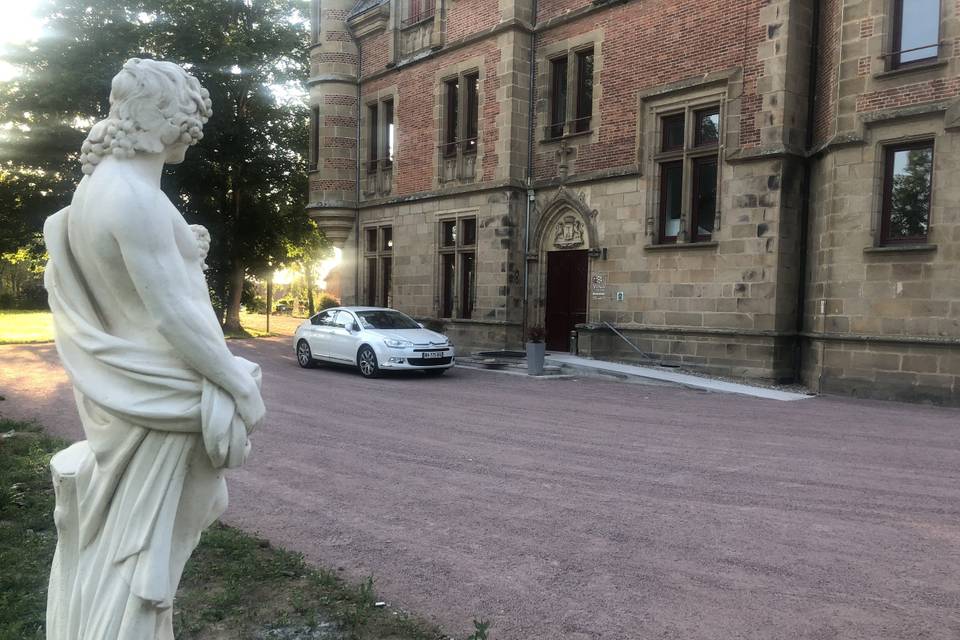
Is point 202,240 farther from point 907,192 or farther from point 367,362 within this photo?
point 907,192

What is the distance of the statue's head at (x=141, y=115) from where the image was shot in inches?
86.7

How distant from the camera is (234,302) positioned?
3048 centimetres

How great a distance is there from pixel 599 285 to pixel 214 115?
17.4 m

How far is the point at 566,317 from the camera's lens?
19.1 meters

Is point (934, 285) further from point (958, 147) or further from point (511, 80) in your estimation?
point (511, 80)

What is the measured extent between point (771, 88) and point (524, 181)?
7.12 metres

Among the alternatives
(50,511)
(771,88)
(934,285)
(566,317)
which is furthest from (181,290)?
(566,317)

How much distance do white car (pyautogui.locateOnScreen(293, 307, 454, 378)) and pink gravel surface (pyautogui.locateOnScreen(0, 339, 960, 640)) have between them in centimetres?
388

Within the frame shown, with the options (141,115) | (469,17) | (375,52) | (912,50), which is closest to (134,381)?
(141,115)

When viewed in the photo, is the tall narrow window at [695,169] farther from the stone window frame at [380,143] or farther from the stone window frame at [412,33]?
the stone window frame at [380,143]

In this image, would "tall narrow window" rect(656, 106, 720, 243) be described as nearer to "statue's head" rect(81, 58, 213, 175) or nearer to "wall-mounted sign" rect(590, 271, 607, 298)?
"wall-mounted sign" rect(590, 271, 607, 298)

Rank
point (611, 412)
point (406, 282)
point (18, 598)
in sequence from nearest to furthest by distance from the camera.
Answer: point (18, 598) < point (611, 412) < point (406, 282)

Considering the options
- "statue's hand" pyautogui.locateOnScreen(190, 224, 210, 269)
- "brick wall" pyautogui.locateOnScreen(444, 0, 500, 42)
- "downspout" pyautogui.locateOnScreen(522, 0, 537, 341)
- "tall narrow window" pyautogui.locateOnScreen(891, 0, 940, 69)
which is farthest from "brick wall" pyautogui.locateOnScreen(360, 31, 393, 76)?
"statue's hand" pyautogui.locateOnScreen(190, 224, 210, 269)

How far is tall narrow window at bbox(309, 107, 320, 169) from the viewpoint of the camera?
83.7 ft
